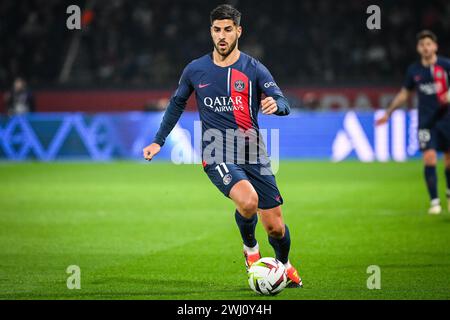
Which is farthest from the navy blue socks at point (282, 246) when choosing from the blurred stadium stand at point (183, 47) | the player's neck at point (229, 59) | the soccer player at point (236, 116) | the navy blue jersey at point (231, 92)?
the blurred stadium stand at point (183, 47)

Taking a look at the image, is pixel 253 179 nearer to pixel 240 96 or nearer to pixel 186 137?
pixel 240 96

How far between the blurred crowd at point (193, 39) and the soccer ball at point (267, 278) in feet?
66.3

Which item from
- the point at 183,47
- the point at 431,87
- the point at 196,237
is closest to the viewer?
the point at 196,237

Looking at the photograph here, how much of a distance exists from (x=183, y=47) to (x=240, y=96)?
70.7ft

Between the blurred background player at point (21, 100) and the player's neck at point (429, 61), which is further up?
the blurred background player at point (21, 100)

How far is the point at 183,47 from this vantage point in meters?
29.3

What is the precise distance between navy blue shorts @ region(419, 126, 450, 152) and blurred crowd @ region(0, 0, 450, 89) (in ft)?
45.2

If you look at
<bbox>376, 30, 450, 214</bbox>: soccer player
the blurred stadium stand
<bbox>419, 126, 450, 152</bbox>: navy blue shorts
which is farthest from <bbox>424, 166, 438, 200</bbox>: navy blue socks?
the blurred stadium stand

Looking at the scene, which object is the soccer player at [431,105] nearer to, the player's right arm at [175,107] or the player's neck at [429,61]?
the player's neck at [429,61]

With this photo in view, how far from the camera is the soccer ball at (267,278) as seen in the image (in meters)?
7.55

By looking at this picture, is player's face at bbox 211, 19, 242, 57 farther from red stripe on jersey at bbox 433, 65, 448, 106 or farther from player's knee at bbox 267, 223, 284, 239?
red stripe on jersey at bbox 433, 65, 448, 106

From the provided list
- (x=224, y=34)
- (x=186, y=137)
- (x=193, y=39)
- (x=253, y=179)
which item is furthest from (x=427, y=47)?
(x=193, y=39)
